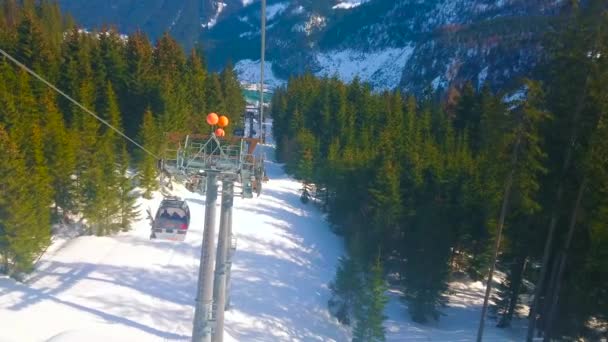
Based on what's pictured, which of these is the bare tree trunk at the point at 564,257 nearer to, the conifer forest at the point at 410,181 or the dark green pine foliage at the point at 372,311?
the conifer forest at the point at 410,181

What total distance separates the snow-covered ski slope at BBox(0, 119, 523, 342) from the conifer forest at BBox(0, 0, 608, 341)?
145cm

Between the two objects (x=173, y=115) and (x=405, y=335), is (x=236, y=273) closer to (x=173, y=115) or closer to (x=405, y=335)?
(x=405, y=335)

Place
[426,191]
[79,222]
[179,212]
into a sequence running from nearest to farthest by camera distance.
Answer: [179,212] → [79,222] → [426,191]

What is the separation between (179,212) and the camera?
17.4 m

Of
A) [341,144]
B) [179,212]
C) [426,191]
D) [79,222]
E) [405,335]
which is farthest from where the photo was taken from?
[341,144]

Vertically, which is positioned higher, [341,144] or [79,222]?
[341,144]

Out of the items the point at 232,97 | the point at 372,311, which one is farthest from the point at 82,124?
the point at 232,97

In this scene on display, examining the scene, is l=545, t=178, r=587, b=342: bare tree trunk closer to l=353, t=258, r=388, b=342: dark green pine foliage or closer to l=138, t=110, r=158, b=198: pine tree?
l=353, t=258, r=388, b=342: dark green pine foliage

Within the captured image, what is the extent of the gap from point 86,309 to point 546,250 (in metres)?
19.9

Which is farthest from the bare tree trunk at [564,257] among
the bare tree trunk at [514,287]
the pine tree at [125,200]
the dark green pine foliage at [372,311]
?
the pine tree at [125,200]

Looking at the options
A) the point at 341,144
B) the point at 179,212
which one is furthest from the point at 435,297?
the point at 341,144

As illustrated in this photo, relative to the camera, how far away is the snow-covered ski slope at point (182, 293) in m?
19.2

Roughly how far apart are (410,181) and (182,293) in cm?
1774

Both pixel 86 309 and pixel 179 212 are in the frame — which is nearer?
pixel 179 212
